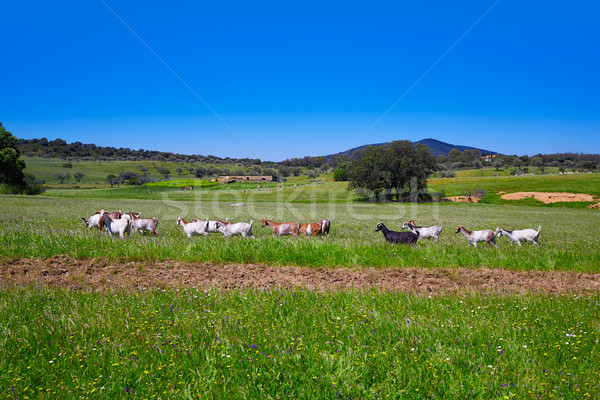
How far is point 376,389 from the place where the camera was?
12.8 ft

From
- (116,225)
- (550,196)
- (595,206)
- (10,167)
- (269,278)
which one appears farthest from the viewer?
(550,196)

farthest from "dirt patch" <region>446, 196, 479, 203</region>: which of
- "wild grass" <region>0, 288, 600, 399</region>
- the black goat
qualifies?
"wild grass" <region>0, 288, 600, 399</region>

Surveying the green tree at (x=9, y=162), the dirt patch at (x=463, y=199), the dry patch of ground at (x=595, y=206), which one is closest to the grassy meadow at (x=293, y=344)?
the dry patch of ground at (x=595, y=206)

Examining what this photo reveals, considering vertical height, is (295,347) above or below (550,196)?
above

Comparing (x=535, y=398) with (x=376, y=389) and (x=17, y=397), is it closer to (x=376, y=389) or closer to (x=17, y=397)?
(x=376, y=389)

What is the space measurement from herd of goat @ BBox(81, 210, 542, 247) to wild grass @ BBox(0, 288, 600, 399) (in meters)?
7.64

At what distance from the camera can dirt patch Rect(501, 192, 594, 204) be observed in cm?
6128

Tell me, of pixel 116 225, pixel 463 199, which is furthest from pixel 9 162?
pixel 463 199

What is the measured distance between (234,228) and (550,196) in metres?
73.0

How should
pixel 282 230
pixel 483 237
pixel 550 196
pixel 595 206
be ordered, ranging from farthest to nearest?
pixel 550 196 → pixel 595 206 → pixel 282 230 → pixel 483 237

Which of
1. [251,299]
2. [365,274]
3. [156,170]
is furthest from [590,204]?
[156,170]

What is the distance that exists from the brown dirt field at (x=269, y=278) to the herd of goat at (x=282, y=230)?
4.34 meters

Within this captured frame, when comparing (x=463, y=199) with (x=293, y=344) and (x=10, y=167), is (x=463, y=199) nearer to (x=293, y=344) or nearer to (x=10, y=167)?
(x=293, y=344)

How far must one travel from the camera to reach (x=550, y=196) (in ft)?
213
